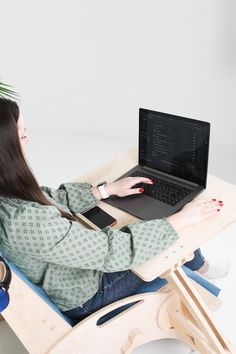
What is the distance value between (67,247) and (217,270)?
1.03 m

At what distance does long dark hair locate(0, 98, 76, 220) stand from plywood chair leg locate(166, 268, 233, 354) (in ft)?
1.67

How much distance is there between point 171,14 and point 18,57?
1272 millimetres

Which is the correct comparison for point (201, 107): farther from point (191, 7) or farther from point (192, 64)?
point (191, 7)

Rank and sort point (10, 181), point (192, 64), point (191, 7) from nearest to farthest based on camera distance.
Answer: point (10, 181) → point (191, 7) → point (192, 64)

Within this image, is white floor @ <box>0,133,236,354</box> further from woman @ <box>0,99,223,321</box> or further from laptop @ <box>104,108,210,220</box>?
laptop @ <box>104,108,210,220</box>

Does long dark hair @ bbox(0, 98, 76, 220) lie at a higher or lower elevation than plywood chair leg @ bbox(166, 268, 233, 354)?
higher

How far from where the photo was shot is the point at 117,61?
3244 millimetres

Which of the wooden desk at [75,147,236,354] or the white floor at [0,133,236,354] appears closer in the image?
the wooden desk at [75,147,236,354]

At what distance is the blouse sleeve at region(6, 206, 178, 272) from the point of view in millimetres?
1163

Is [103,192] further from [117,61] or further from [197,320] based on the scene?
[117,61]

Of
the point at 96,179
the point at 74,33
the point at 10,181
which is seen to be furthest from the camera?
the point at 74,33

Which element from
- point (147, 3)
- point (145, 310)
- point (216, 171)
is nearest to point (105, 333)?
point (145, 310)

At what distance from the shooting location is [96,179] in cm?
173

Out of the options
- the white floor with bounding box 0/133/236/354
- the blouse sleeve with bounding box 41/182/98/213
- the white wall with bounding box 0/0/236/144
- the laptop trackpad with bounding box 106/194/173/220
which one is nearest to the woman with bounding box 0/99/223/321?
the laptop trackpad with bounding box 106/194/173/220
